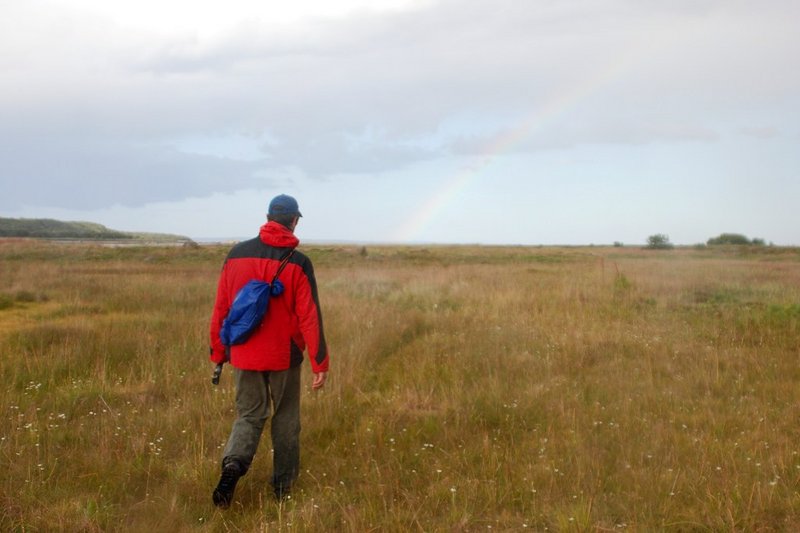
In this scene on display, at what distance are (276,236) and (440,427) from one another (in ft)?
7.53

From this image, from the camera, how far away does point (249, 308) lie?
138 inches

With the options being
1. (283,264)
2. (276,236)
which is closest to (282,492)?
(283,264)

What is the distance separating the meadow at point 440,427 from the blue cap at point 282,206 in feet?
5.81

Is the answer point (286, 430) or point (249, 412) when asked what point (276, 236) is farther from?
point (286, 430)

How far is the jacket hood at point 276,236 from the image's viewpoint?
3666mm

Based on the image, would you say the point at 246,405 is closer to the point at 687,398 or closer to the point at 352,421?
the point at 352,421

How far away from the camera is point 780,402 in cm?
562

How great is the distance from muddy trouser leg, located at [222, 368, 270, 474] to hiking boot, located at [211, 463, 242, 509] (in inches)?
2.2

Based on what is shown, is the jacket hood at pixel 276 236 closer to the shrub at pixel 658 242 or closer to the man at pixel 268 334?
the man at pixel 268 334

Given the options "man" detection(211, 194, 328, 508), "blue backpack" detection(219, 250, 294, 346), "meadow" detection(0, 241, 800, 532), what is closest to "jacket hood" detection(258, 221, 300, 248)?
"man" detection(211, 194, 328, 508)

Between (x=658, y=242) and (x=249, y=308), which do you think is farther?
(x=658, y=242)

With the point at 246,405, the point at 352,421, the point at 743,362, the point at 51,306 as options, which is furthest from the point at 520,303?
the point at 51,306

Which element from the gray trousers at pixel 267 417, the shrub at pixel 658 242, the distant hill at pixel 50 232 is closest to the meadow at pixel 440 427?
the gray trousers at pixel 267 417

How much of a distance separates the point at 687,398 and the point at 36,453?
Result: 5.61 meters
